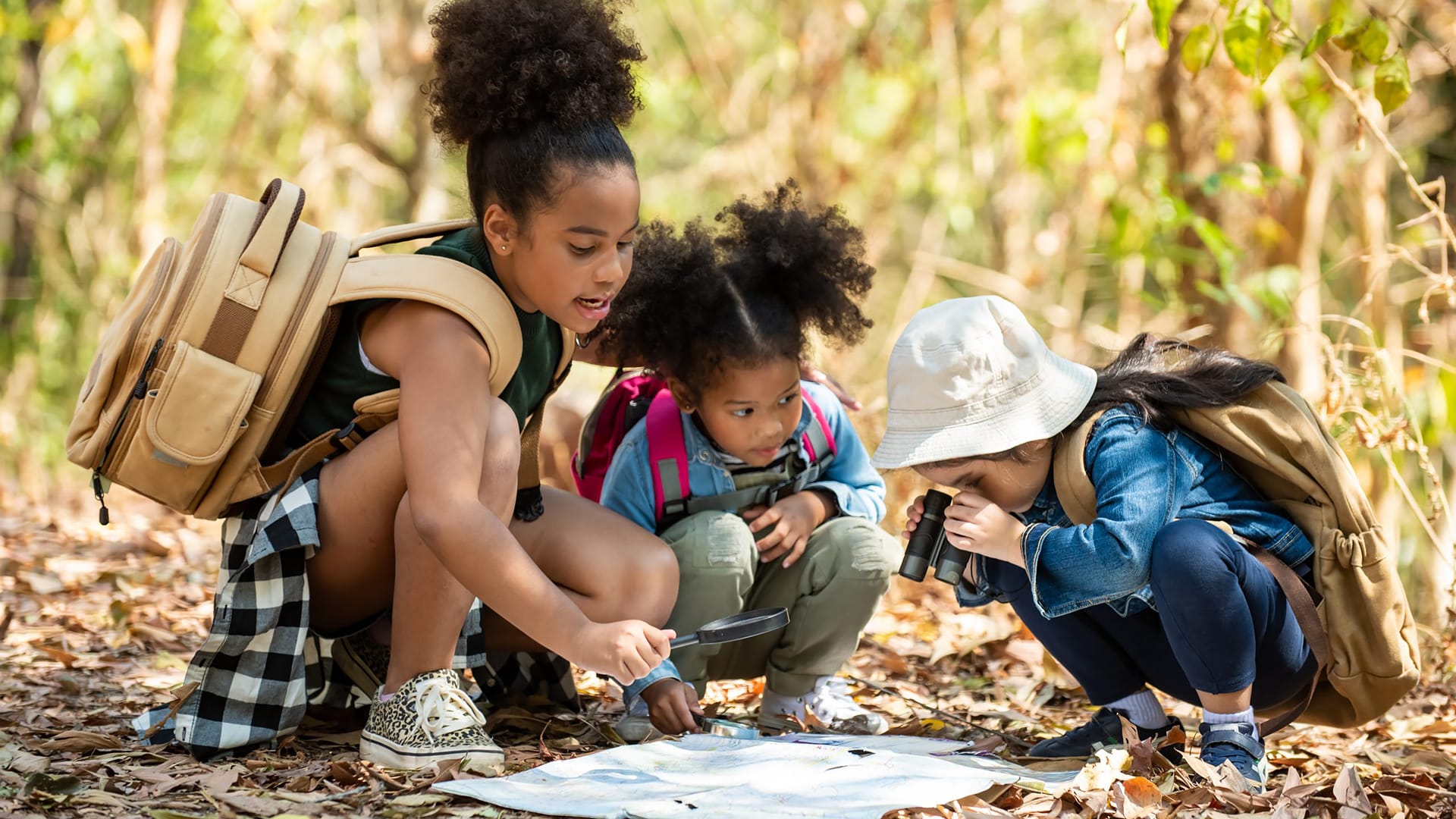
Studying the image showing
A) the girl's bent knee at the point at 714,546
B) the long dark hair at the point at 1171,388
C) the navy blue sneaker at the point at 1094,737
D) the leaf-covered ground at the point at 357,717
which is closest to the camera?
the leaf-covered ground at the point at 357,717

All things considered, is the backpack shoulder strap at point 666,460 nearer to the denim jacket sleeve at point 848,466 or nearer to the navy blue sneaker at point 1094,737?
the denim jacket sleeve at point 848,466

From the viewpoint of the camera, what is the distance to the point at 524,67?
2342 millimetres

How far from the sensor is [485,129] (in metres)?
2.43

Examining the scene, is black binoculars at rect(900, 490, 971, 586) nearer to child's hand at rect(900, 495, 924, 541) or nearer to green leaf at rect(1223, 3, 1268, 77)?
child's hand at rect(900, 495, 924, 541)

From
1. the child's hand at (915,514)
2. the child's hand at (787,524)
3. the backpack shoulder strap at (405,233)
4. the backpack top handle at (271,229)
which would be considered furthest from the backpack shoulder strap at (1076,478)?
the backpack top handle at (271,229)

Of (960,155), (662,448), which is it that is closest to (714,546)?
(662,448)

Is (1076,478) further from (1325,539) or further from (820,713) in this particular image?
(820,713)

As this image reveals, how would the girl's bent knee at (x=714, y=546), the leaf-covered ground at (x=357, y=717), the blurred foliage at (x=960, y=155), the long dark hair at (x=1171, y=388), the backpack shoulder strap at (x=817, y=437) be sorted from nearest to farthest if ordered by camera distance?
1. the leaf-covered ground at (x=357, y=717)
2. the long dark hair at (x=1171, y=388)
3. the girl's bent knee at (x=714, y=546)
4. the backpack shoulder strap at (x=817, y=437)
5. the blurred foliage at (x=960, y=155)

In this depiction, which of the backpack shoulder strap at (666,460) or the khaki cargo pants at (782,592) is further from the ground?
the backpack shoulder strap at (666,460)

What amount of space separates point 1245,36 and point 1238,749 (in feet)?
5.09

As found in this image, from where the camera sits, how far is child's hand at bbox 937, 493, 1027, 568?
7.81 feet

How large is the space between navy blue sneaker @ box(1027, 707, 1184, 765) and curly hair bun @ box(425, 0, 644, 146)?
1506mm

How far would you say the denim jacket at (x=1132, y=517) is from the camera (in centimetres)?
224

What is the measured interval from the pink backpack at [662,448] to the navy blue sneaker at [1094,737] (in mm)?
800
